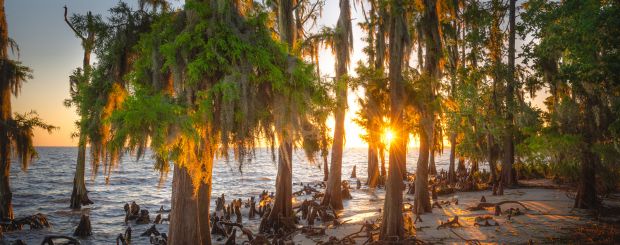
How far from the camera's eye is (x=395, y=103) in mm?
11008

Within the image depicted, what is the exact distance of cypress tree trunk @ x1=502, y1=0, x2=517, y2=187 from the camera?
1800 centimetres

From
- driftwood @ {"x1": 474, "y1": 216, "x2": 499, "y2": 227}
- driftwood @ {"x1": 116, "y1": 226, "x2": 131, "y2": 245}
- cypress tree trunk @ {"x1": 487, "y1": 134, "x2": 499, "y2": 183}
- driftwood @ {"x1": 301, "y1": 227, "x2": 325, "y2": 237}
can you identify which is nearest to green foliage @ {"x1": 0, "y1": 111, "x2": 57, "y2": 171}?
driftwood @ {"x1": 116, "y1": 226, "x2": 131, "y2": 245}

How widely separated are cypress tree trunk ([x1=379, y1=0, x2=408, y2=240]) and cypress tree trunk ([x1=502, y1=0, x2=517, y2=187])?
9330 mm

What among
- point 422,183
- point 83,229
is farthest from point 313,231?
point 83,229

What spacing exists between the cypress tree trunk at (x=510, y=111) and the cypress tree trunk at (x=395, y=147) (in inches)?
367

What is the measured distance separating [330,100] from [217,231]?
8586mm

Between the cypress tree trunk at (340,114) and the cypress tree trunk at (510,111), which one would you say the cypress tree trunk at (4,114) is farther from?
the cypress tree trunk at (510,111)

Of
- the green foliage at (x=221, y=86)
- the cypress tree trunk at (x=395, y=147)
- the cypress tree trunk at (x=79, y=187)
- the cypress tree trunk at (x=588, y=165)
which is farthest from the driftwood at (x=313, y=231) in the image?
the cypress tree trunk at (x=79, y=187)

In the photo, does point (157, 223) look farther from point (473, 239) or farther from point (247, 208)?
point (473, 239)

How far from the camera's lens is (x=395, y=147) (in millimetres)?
11312

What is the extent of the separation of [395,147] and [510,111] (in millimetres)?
9545

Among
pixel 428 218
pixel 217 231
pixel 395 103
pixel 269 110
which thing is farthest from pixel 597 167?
pixel 217 231

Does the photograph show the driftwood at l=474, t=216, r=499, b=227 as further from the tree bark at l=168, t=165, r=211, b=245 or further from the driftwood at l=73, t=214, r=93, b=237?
the driftwood at l=73, t=214, r=93, b=237

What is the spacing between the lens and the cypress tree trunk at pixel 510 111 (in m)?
18.0
